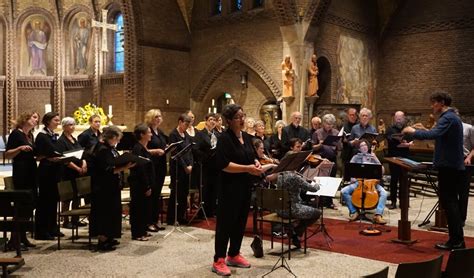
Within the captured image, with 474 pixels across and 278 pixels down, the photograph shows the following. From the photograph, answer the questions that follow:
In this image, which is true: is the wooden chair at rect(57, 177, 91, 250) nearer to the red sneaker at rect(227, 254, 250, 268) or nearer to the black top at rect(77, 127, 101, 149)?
the black top at rect(77, 127, 101, 149)

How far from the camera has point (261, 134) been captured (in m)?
10.1

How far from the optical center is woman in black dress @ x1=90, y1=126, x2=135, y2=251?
6.68 m

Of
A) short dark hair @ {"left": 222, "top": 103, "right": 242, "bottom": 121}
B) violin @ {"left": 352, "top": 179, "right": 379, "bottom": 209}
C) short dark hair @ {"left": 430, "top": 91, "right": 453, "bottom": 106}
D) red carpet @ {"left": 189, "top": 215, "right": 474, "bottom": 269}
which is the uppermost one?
short dark hair @ {"left": 430, "top": 91, "right": 453, "bottom": 106}

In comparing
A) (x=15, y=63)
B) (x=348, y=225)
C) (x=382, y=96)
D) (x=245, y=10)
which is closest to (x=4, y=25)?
(x=15, y=63)

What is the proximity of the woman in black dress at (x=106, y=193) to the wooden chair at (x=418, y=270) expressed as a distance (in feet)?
13.8

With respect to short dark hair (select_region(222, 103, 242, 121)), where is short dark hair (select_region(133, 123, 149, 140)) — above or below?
below

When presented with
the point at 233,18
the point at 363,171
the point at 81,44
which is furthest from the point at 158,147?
the point at 81,44

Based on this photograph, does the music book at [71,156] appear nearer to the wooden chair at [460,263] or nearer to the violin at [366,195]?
the violin at [366,195]

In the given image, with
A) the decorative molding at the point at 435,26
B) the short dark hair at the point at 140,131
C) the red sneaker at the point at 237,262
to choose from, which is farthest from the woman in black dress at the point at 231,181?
the decorative molding at the point at 435,26

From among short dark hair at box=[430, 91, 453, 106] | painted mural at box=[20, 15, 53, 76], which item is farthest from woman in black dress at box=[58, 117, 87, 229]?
painted mural at box=[20, 15, 53, 76]

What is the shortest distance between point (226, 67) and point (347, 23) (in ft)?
17.0

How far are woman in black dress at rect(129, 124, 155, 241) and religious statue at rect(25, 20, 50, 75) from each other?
1999 centimetres

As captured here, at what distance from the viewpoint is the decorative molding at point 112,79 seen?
76.5ft

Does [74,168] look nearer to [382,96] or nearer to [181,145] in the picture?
[181,145]
